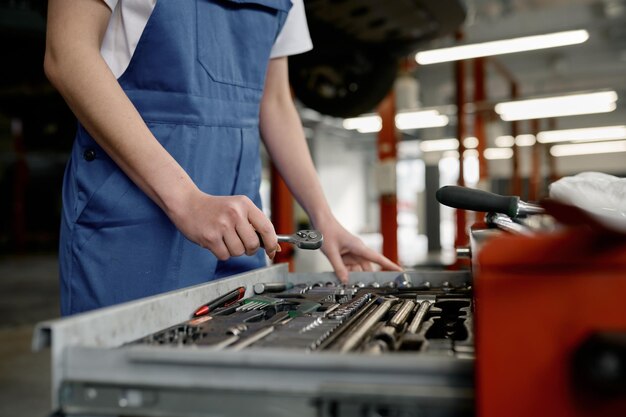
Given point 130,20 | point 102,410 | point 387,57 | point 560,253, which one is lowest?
point 102,410

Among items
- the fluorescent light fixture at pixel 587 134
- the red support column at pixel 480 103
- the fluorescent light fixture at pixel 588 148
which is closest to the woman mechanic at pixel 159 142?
the red support column at pixel 480 103

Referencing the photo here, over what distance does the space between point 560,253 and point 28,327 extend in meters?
4.66

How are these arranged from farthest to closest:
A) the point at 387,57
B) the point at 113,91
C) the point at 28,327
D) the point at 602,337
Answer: the point at 28,327 < the point at 387,57 < the point at 113,91 < the point at 602,337

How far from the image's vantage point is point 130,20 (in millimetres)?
820

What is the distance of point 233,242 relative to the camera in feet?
2.21

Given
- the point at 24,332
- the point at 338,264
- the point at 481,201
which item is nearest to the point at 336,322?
the point at 481,201

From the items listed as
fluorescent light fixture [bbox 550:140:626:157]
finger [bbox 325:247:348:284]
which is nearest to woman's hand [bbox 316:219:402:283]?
finger [bbox 325:247:348:284]

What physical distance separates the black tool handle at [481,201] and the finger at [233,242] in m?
0.27

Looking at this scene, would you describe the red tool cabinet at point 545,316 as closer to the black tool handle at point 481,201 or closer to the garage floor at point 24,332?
the black tool handle at point 481,201

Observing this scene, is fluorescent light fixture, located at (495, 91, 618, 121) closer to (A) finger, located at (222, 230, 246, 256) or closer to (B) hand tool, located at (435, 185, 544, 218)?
(B) hand tool, located at (435, 185, 544, 218)

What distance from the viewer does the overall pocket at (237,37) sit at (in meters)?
0.90

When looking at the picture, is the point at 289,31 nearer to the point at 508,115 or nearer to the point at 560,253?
the point at 560,253

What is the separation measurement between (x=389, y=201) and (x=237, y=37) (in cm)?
266

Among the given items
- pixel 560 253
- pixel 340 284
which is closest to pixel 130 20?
pixel 340 284
